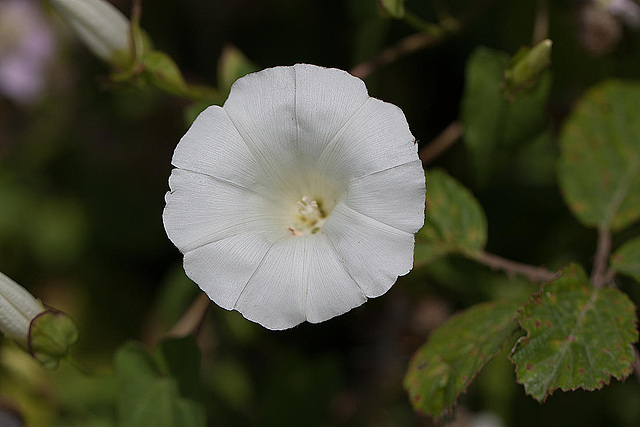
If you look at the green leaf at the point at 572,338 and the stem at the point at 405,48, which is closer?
the green leaf at the point at 572,338

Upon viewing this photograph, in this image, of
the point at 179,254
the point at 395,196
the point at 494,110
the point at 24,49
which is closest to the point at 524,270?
the point at 494,110

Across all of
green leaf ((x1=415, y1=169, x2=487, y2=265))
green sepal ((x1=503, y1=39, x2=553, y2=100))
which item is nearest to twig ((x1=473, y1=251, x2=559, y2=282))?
green leaf ((x1=415, y1=169, x2=487, y2=265))

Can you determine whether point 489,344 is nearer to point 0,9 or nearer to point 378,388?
point 378,388

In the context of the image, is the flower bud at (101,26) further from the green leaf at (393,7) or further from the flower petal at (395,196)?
the flower petal at (395,196)

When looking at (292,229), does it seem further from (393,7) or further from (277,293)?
(393,7)

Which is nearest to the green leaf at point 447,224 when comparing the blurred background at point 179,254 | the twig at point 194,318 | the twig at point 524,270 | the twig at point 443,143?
the twig at point 524,270
